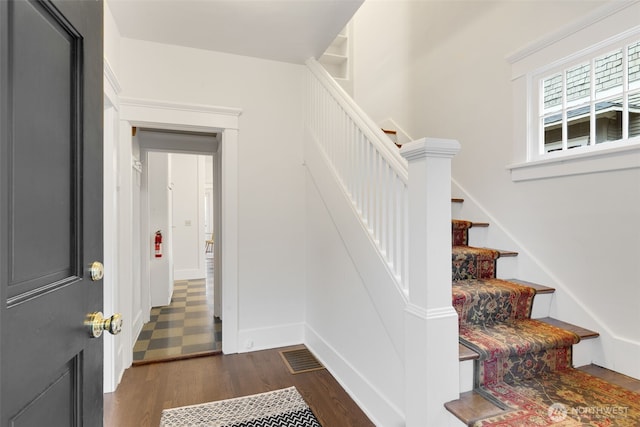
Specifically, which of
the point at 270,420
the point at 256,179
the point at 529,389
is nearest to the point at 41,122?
the point at 270,420

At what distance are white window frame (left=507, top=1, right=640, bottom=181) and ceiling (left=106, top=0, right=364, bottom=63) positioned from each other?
1.23 m

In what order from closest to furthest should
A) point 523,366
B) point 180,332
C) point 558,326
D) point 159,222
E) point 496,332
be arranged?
point 523,366
point 496,332
point 558,326
point 180,332
point 159,222

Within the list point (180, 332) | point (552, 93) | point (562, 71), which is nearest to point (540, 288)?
point (552, 93)

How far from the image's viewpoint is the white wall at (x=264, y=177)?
306 centimetres

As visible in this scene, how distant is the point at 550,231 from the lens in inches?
84.0

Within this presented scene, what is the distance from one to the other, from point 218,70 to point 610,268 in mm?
3200

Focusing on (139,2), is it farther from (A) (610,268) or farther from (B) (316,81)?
(A) (610,268)

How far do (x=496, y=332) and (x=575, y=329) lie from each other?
0.48 m

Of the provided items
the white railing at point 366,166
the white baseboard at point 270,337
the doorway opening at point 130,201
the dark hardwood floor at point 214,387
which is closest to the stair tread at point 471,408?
the white railing at point 366,166

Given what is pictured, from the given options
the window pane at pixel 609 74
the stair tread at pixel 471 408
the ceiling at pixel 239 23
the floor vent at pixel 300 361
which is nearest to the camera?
the stair tread at pixel 471 408

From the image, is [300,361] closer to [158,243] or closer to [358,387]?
[358,387]

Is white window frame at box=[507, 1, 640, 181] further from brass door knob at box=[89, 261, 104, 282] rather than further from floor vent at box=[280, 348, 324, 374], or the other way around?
brass door knob at box=[89, 261, 104, 282]

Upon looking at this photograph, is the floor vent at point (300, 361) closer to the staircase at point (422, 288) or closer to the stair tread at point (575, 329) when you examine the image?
the staircase at point (422, 288)

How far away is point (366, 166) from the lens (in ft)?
7.17
